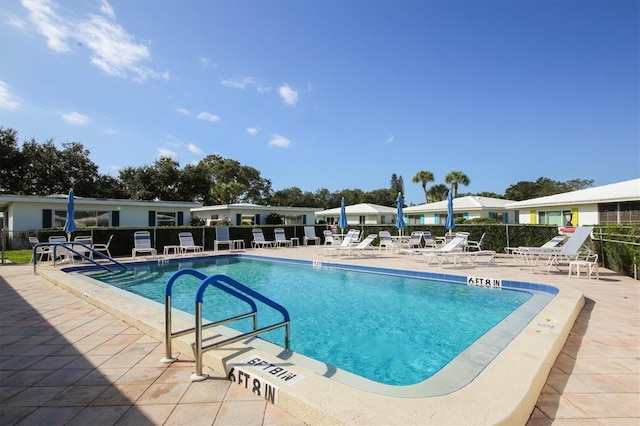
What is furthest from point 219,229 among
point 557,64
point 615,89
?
point 615,89

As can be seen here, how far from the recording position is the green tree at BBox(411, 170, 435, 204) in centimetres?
4078

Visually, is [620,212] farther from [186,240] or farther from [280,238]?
[186,240]

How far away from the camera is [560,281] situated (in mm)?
7152

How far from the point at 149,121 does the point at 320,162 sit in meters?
14.4

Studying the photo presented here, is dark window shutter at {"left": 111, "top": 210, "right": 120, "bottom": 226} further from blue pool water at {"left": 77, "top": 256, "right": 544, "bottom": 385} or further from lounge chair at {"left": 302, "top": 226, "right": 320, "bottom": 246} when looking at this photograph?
blue pool water at {"left": 77, "top": 256, "right": 544, "bottom": 385}

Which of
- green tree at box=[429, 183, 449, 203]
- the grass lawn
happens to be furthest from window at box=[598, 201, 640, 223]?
the grass lawn

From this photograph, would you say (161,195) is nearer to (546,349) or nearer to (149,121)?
(149,121)

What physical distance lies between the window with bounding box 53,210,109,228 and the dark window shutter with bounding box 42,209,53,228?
224mm

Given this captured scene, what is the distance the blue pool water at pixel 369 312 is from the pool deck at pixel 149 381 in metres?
1.34

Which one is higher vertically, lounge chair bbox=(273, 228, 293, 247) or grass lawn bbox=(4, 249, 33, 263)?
lounge chair bbox=(273, 228, 293, 247)

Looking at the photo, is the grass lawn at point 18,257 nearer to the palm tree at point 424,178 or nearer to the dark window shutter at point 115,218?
the dark window shutter at point 115,218

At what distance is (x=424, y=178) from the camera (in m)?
41.0

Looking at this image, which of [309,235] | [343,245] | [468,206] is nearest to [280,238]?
[309,235]

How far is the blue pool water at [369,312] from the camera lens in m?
3.98
